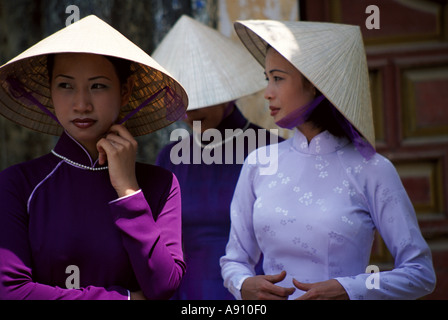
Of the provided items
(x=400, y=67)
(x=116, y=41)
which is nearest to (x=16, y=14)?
(x=400, y=67)

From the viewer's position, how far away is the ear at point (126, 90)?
217cm

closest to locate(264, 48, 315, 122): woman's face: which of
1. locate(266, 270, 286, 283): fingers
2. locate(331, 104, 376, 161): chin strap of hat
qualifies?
locate(331, 104, 376, 161): chin strap of hat

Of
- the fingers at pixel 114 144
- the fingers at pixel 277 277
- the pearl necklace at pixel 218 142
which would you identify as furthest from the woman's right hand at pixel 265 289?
the pearl necklace at pixel 218 142

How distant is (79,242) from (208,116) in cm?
150

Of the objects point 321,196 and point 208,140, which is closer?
point 321,196

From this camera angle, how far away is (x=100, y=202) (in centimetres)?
203

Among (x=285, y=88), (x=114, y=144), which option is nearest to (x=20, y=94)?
(x=114, y=144)

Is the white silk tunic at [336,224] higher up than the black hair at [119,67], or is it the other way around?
the black hair at [119,67]

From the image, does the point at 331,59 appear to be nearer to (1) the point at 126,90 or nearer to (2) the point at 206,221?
(1) the point at 126,90

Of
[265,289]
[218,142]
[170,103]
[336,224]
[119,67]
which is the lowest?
[265,289]

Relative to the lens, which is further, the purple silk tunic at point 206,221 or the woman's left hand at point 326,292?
the purple silk tunic at point 206,221

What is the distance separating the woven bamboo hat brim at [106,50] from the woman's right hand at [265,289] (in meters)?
0.63

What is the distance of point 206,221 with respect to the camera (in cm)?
323

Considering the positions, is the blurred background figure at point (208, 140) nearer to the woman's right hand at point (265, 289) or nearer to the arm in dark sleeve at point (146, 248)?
the woman's right hand at point (265, 289)
